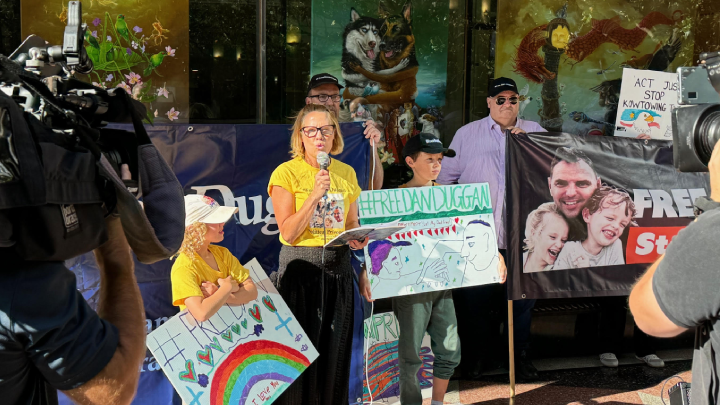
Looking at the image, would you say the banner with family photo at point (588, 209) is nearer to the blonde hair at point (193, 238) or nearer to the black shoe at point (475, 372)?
the black shoe at point (475, 372)

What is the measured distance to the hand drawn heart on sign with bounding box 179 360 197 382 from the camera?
3.55m

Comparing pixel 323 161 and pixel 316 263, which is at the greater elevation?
pixel 323 161

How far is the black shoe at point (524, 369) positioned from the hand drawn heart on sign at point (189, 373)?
2.74 meters

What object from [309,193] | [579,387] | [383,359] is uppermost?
[309,193]

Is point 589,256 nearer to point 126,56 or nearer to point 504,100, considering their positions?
point 504,100

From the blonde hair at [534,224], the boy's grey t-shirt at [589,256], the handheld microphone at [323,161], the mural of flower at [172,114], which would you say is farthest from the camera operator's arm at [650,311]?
the mural of flower at [172,114]

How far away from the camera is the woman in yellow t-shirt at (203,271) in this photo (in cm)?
348

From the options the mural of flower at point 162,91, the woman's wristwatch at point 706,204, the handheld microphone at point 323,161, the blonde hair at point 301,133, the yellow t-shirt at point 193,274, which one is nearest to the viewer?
the woman's wristwatch at point 706,204

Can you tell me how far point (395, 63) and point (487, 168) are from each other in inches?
54.8

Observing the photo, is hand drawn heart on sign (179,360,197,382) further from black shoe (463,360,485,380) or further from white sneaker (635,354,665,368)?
white sneaker (635,354,665,368)

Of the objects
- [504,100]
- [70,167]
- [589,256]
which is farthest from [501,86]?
[70,167]

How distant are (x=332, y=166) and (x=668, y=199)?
8.79 ft

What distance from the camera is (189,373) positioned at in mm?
3568

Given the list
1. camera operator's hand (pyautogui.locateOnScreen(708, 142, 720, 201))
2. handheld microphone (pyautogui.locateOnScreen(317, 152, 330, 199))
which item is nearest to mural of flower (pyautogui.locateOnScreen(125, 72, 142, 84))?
handheld microphone (pyautogui.locateOnScreen(317, 152, 330, 199))
